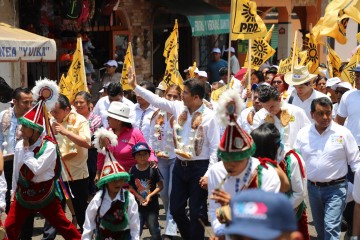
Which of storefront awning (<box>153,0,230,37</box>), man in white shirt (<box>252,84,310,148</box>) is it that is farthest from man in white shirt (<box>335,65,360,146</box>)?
storefront awning (<box>153,0,230,37</box>)

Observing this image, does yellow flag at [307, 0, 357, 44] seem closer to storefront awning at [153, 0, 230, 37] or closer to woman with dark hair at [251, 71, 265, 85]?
woman with dark hair at [251, 71, 265, 85]

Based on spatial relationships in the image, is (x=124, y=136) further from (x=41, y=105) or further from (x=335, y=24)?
(x=335, y=24)

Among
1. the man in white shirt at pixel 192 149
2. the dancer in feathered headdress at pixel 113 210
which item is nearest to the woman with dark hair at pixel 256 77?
the man in white shirt at pixel 192 149

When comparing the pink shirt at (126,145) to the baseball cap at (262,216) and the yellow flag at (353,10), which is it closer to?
the yellow flag at (353,10)

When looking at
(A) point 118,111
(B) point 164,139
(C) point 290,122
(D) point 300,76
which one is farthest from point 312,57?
(A) point 118,111

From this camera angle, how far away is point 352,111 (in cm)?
965

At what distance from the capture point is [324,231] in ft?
26.8

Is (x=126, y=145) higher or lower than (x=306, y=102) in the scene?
lower

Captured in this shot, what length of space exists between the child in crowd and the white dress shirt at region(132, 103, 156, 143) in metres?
1.71

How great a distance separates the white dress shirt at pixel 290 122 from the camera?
8.55 meters

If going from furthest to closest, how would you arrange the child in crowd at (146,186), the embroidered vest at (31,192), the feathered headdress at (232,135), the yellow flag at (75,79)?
1. the yellow flag at (75,79)
2. the child in crowd at (146,186)
3. the embroidered vest at (31,192)
4. the feathered headdress at (232,135)

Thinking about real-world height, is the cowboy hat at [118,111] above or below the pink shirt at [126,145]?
above

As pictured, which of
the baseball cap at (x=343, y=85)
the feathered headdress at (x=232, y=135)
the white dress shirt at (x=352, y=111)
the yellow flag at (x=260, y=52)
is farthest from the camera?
the yellow flag at (x=260, y=52)

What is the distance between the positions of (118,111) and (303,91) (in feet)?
9.18
